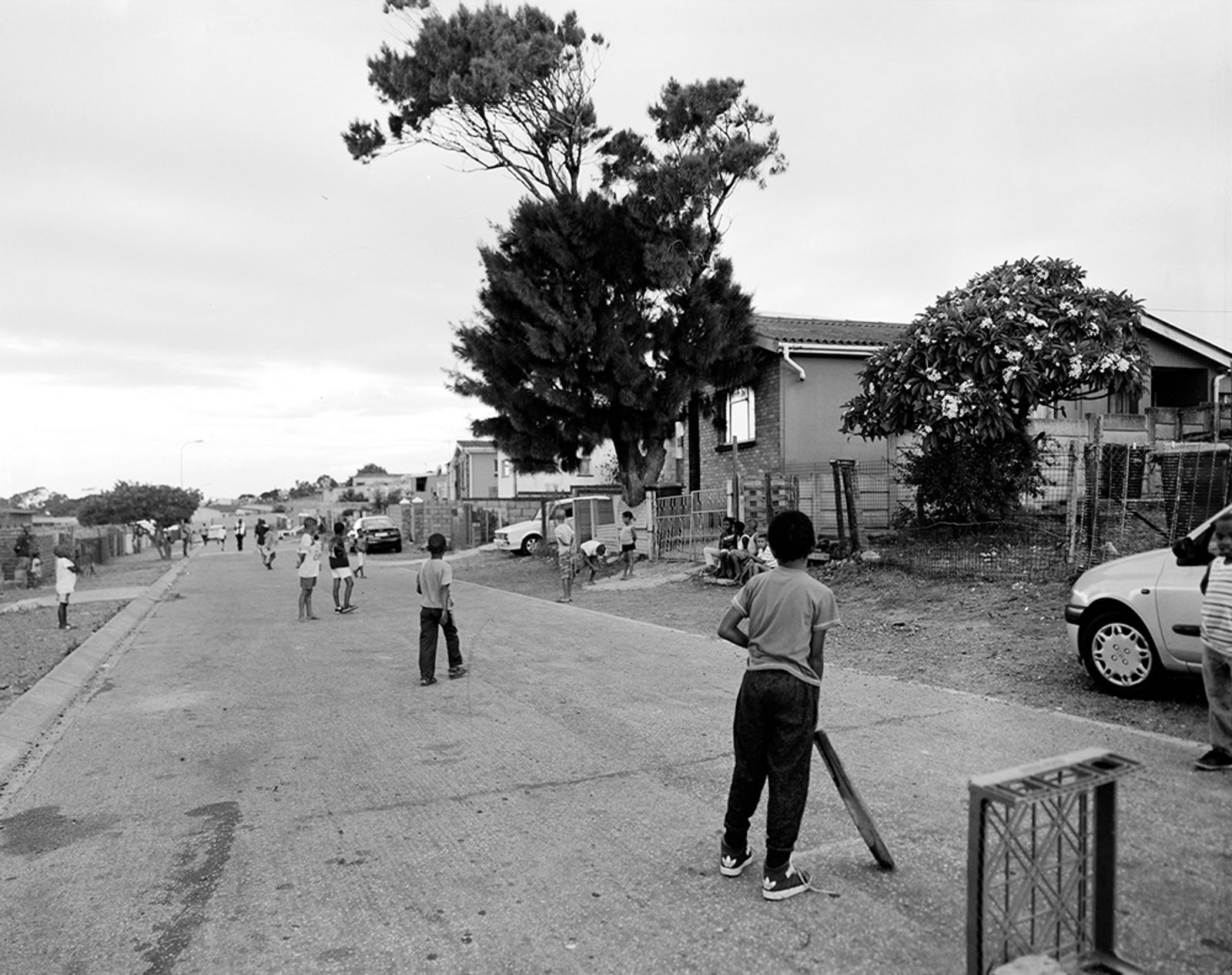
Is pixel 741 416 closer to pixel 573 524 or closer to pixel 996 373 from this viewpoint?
pixel 573 524

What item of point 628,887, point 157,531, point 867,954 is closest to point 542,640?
Result: point 628,887

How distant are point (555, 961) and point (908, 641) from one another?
8.25 m

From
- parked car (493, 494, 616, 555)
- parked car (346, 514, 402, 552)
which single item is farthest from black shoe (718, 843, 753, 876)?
parked car (346, 514, 402, 552)

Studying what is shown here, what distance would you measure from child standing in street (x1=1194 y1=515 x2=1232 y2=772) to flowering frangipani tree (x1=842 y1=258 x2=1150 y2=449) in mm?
9651

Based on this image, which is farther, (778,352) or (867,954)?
(778,352)

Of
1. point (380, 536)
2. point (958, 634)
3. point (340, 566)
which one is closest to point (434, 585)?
point (958, 634)

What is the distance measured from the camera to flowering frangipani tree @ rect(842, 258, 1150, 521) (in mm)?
15094

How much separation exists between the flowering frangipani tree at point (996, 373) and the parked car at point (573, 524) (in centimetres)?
1131

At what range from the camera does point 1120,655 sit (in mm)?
7543

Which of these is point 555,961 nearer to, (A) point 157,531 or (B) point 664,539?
(B) point 664,539

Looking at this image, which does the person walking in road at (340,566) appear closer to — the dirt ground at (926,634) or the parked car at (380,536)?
the dirt ground at (926,634)

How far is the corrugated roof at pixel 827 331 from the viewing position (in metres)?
23.2

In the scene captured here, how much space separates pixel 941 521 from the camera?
52.3 ft

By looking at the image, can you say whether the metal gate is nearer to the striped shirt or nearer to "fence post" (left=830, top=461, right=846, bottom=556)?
"fence post" (left=830, top=461, right=846, bottom=556)
